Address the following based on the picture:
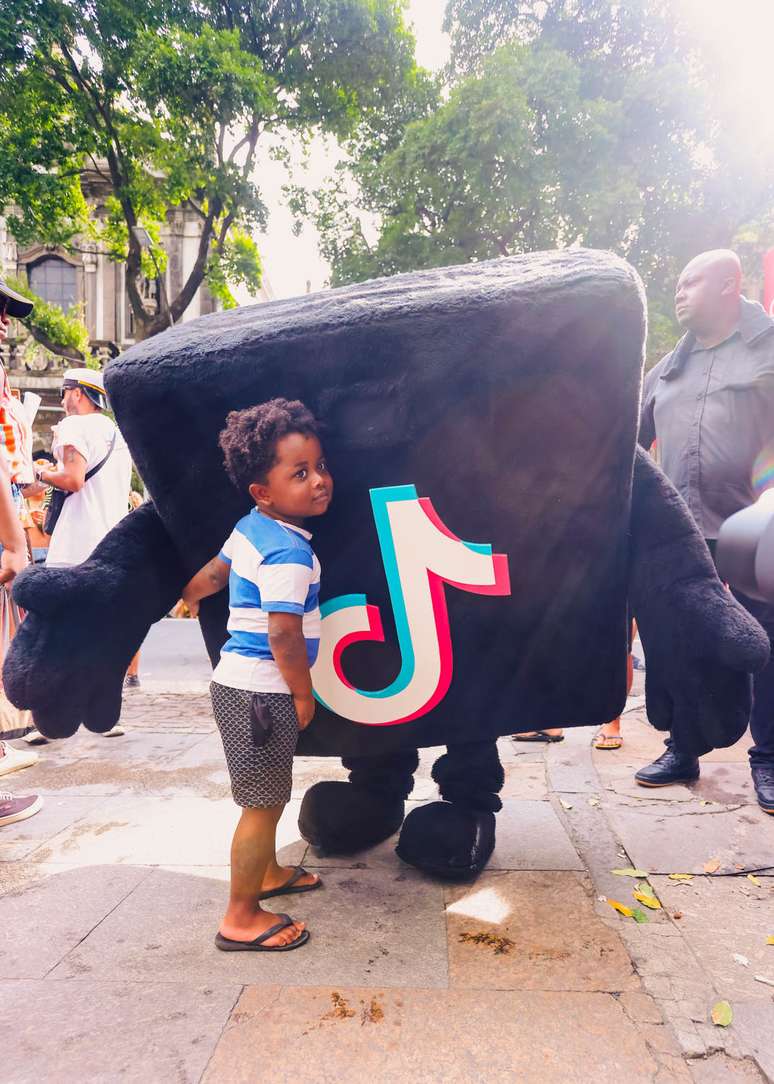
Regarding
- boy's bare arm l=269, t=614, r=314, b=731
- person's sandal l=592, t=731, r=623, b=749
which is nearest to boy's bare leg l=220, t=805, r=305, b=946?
boy's bare arm l=269, t=614, r=314, b=731

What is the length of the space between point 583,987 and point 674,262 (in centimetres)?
1378

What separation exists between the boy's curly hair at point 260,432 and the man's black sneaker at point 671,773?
220cm

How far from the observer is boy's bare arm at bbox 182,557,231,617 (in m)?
2.04

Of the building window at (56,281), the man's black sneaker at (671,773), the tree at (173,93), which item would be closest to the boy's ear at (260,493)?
the man's black sneaker at (671,773)

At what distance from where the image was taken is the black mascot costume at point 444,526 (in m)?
1.76

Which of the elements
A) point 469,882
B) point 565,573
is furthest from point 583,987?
point 565,573

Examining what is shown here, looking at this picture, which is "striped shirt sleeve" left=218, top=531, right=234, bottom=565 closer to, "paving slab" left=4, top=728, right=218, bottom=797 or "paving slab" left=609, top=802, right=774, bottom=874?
"paving slab" left=4, top=728, right=218, bottom=797

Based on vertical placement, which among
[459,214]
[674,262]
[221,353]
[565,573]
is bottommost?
[565,573]

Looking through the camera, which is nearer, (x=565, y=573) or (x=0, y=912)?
(x=565, y=573)

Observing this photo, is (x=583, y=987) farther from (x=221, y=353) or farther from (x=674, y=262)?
(x=674, y=262)

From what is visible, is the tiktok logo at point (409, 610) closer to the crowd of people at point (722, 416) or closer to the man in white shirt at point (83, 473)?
the crowd of people at point (722, 416)

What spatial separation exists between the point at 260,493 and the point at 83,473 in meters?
2.41

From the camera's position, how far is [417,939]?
1959 millimetres

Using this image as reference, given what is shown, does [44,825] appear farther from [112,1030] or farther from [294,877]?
[112,1030]
